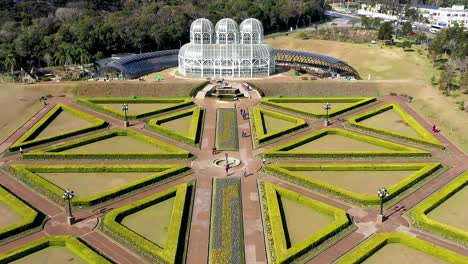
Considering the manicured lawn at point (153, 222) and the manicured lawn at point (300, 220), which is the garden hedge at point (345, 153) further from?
the manicured lawn at point (153, 222)

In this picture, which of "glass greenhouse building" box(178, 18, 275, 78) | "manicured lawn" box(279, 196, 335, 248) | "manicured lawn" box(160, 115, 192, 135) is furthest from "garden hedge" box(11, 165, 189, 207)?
"glass greenhouse building" box(178, 18, 275, 78)

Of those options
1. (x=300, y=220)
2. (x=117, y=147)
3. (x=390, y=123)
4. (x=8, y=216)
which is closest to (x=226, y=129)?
(x=117, y=147)

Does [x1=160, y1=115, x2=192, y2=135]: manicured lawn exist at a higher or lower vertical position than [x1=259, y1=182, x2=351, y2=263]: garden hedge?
higher

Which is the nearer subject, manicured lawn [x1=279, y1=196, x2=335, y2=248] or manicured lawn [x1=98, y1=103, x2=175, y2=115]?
Result: manicured lawn [x1=279, y1=196, x2=335, y2=248]

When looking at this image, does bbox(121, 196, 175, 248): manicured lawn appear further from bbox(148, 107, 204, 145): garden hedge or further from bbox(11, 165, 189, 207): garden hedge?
bbox(148, 107, 204, 145): garden hedge

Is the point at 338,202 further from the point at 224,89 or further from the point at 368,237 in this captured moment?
the point at 224,89

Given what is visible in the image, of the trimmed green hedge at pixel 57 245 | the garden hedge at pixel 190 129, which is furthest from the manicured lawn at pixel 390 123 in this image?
the trimmed green hedge at pixel 57 245

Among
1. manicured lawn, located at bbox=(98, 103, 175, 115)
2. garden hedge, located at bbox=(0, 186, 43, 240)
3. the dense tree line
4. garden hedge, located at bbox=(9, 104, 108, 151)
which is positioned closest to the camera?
garden hedge, located at bbox=(0, 186, 43, 240)

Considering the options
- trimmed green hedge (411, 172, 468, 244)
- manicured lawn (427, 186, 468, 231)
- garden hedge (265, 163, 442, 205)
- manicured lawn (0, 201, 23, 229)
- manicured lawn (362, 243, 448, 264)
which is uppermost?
garden hedge (265, 163, 442, 205)

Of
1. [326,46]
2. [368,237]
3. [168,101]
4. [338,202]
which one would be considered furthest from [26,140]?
[326,46]
